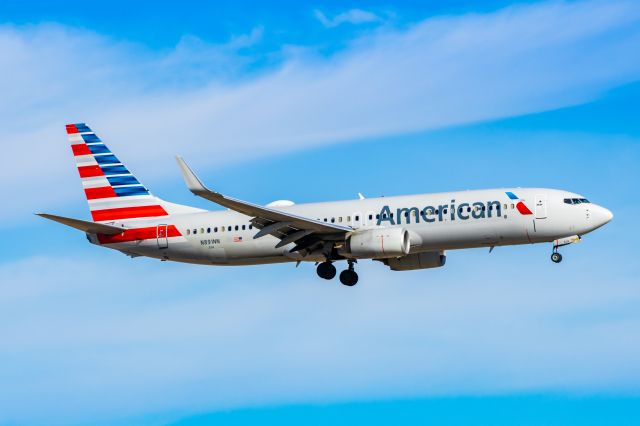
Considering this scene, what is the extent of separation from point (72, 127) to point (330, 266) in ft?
56.9

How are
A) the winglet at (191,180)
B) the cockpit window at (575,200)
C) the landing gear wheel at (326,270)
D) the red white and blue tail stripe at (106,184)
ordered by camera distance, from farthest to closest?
the red white and blue tail stripe at (106,184) → the landing gear wheel at (326,270) → the cockpit window at (575,200) → the winglet at (191,180)

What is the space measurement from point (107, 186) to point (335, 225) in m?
14.0

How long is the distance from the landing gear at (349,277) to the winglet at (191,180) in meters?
10.7

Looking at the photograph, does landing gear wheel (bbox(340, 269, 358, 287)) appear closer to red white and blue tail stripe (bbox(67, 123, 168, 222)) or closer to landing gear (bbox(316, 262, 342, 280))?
landing gear (bbox(316, 262, 342, 280))

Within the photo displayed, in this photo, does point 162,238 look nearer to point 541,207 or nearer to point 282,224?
point 282,224

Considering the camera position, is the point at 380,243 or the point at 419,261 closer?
the point at 380,243

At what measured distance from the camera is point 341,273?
181 feet

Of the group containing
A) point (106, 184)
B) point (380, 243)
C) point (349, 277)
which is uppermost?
point (106, 184)

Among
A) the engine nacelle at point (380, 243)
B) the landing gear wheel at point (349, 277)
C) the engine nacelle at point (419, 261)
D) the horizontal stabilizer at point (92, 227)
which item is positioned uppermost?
the horizontal stabilizer at point (92, 227)

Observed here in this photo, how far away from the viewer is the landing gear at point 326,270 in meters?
54.4

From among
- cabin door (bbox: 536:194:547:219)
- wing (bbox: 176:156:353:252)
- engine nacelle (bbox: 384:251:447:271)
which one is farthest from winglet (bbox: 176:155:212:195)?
cabin door (bbox: 536:194:547:219)

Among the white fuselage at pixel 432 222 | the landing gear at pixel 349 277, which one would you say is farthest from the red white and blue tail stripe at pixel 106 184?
the landing gear at pixel 349 277

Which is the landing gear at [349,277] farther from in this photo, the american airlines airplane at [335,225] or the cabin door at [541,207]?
the cabin door at [541,207]

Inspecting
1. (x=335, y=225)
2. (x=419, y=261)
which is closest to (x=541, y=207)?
(x=419, y=261)
